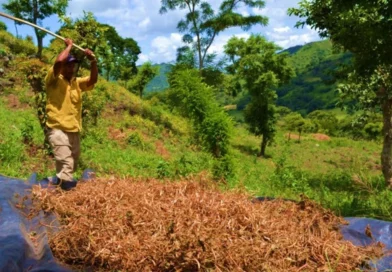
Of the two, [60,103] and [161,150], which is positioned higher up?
[60,103]

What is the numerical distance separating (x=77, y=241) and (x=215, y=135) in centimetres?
592

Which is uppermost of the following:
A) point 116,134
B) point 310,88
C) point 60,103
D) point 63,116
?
point 310,88

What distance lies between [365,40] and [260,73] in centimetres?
1648

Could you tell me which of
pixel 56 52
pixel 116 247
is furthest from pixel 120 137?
pixel 116 247

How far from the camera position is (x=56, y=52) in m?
11.6

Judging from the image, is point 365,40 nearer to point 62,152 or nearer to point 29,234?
point 62,152

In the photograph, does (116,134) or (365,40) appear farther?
(116,134)

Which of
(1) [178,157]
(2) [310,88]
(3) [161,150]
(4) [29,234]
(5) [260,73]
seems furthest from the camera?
(2) [310,88]

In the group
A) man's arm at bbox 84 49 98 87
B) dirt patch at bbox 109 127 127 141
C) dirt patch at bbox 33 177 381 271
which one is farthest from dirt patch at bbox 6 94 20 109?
dirt patch at bbox 33 177 381 271

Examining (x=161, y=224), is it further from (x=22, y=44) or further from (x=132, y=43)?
(x=132, y=43)

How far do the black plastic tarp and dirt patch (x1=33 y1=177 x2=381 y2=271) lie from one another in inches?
5.9

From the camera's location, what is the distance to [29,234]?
415cm

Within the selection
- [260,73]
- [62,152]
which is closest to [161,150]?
[260,73]

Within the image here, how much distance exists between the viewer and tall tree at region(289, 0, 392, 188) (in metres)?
5.52
